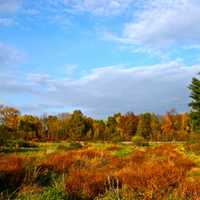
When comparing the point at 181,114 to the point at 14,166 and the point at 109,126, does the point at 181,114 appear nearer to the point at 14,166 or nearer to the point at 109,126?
the point at 109,126

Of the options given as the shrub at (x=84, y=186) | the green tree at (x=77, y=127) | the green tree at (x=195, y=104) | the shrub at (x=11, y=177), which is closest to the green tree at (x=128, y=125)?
the green tree at (x=77, y=127)

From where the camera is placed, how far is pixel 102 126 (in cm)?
7331

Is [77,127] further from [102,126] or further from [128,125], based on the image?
[128,125]

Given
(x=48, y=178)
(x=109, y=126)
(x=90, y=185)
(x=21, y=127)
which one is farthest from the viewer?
(x=109, y=126)

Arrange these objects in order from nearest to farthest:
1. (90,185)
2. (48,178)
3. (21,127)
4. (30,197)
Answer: (30,197)
(90,185)
(48,178)
(21,127)

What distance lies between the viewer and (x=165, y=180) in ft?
28.1

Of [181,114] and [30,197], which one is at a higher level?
[181,114]

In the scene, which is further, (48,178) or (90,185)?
(48,178)

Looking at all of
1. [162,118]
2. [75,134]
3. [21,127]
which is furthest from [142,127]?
[21,127]

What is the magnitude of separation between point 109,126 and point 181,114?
50.1 ft

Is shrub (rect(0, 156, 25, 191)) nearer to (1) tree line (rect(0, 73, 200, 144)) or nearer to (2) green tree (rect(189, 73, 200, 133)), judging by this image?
(2) green tree (rect(189, 73, 200, 133))

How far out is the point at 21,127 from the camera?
6719 centimetres

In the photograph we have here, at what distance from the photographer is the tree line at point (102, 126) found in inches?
2657

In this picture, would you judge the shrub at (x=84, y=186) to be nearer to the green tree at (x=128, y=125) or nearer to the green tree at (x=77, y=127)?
the green tree at (x=77, y=127)
